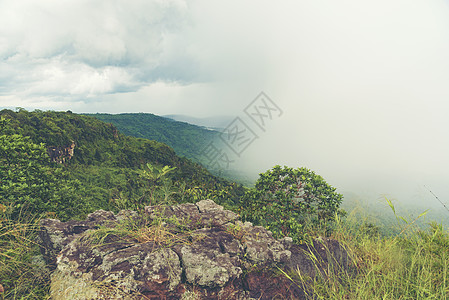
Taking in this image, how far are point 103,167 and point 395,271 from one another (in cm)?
4067

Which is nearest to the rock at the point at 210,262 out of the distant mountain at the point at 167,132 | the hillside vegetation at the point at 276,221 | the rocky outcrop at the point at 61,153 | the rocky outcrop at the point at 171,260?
the rocky outcrop at the point at 171,260

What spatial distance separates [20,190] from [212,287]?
6.92 metres

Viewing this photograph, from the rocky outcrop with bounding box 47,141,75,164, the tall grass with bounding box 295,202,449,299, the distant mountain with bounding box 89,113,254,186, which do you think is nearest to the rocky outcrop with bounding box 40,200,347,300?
the tall grass with bounding box 295,202,449,299

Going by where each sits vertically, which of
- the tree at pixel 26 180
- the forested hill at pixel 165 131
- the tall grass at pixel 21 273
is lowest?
the tall grass at pixel 21 273

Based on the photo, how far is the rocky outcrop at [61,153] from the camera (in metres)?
27.8

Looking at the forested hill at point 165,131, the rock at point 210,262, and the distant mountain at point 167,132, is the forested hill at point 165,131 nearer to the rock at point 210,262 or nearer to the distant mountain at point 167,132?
the distant mountain at point 167,132

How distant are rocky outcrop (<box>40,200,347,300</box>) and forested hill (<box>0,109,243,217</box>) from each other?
159cm

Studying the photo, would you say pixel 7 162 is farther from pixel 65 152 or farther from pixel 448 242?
pixel 65 152

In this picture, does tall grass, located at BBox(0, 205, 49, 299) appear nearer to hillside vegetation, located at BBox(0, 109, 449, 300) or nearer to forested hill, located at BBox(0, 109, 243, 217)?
hillside vegetation, located at BBox(0, 109, 449, 300)

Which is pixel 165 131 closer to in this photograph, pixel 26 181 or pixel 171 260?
pixel 26 181

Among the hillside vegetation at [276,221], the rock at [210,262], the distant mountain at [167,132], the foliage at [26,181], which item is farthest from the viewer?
the distant mountain at [167,132]

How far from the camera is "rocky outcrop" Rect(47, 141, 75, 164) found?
27.8 meters

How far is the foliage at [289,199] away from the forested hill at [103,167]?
1.42m

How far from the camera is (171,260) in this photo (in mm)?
3852
